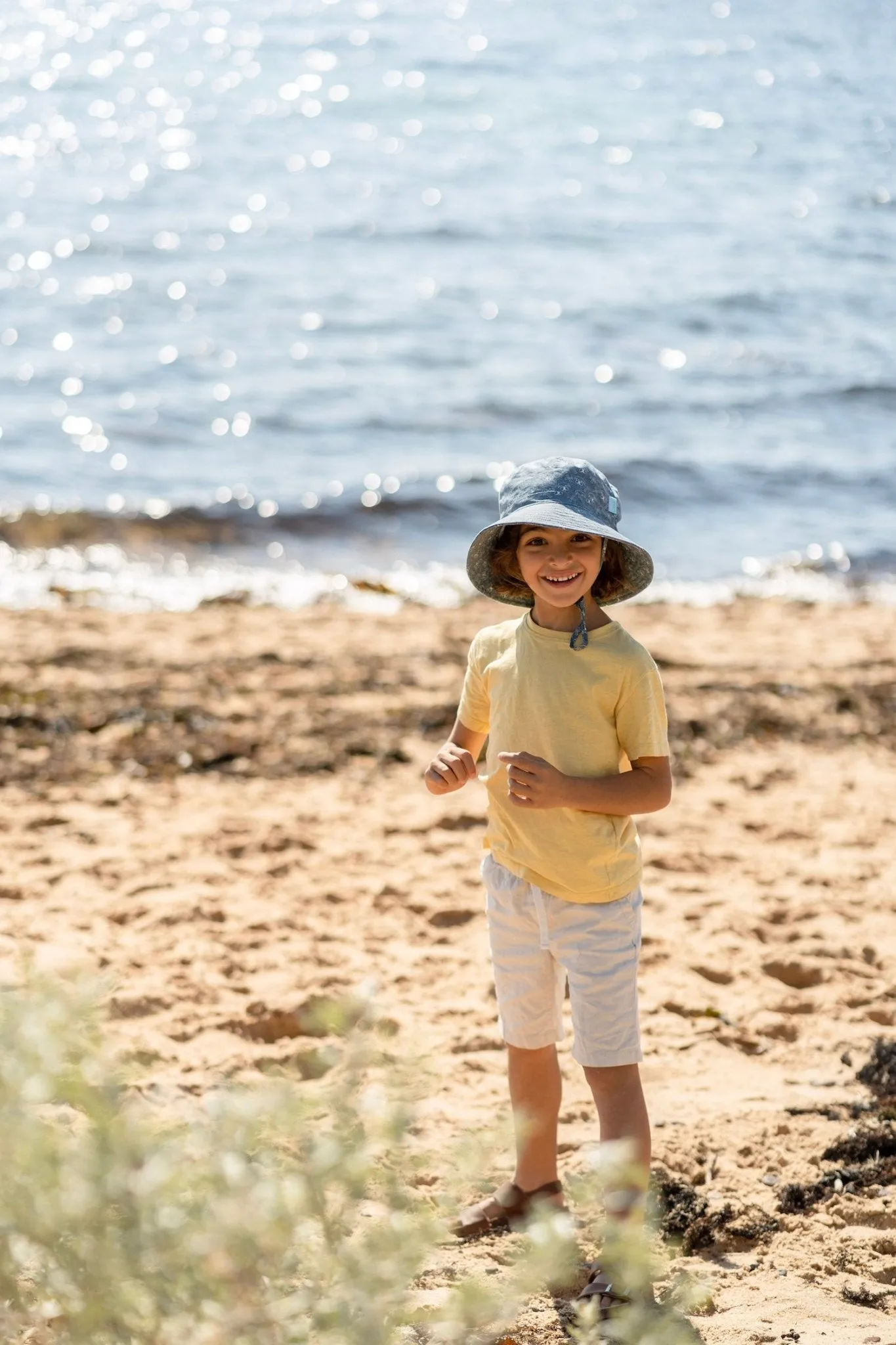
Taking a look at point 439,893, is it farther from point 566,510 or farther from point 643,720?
point 566,510

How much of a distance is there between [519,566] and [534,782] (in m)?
0.53

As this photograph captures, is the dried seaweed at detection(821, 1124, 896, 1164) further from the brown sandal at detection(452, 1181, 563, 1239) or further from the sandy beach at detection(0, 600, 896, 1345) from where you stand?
the brown sandal at detection(452, 1181, 563, 1239)

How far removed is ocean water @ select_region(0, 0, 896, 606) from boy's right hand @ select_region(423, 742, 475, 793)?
20.7ft

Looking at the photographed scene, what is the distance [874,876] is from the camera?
5223 millimetres

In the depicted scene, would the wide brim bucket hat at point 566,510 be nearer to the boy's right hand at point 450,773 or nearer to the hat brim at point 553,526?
the hat brim at point 553,526

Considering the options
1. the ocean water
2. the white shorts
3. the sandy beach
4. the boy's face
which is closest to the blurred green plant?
the sandy beach

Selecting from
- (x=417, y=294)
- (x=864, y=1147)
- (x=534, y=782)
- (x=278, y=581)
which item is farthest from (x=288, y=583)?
(x=417, y=294)

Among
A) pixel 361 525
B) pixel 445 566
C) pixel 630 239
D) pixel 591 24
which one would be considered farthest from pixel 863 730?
pixel 591 24

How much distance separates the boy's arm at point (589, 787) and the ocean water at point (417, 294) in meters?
6.54

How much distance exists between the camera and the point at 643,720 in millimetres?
2826

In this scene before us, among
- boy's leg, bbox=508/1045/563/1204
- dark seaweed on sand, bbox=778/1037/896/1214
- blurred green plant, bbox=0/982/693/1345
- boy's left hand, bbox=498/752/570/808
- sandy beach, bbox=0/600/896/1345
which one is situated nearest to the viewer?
blurred green plant, bbox=0/982/693/1345

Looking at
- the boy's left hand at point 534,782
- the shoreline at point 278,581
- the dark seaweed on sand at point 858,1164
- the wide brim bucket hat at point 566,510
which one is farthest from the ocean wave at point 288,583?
the boy's left hand at point 534,782

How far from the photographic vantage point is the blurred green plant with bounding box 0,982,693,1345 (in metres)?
1.66

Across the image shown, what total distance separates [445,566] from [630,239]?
10890 mm
